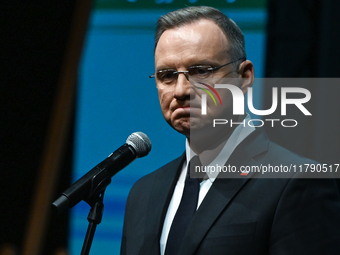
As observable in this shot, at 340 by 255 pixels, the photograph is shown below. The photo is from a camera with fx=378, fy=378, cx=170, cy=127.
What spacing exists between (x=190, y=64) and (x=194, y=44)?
85 millimetres

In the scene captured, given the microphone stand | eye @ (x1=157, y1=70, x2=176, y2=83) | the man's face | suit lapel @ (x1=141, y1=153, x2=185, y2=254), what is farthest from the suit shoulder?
the microphone stand

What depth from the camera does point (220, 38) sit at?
152cm

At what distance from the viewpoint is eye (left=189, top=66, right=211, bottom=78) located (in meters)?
Result: 1.46

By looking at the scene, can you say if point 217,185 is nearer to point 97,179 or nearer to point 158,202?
point 158,202

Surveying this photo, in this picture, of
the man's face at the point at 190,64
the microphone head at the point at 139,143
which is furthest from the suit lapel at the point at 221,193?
the microphone head at the point at 139,143

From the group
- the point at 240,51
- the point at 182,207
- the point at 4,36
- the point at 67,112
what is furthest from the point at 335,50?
the point at 4,36

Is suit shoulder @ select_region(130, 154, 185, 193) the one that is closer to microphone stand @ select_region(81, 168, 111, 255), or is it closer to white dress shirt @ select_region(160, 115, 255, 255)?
white dress shirt @ select_region(160, 115, 255, 255)

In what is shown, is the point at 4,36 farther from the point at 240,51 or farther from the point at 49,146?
the point at 240,51

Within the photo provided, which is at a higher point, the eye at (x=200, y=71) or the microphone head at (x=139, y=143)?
the eye at (x=200, y=71)

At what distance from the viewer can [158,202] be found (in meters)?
1.62

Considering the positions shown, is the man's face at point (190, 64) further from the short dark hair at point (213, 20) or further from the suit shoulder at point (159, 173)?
the suit shoulder at point (159, 173)

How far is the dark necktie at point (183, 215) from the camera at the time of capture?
4.60ft

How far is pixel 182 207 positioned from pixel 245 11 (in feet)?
5.63

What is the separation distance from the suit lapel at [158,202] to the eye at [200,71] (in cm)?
43
